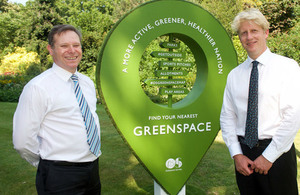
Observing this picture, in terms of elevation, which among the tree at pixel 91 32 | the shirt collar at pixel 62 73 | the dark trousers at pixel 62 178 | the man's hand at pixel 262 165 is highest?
the tree at pixel 91 32

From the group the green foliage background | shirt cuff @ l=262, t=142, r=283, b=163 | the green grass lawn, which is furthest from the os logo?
the green foliage background

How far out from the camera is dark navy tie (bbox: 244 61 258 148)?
214cm

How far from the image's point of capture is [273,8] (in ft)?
46.9

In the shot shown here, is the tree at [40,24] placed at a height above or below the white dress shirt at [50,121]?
above

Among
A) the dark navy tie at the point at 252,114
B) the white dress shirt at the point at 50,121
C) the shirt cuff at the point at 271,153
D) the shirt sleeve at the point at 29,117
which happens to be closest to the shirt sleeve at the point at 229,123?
the dark navy tie at the point at 252,114

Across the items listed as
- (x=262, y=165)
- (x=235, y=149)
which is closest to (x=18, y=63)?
(x=235, y=149)

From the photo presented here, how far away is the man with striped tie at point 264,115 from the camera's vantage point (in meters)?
2.03

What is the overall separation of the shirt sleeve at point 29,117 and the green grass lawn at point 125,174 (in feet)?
6.56

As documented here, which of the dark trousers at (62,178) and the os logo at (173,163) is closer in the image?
the dark trousers at (62,178)

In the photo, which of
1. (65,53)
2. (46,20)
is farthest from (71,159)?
(46,20)

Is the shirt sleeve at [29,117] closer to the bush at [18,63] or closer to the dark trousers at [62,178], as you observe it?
the dark trousers at [62,178]

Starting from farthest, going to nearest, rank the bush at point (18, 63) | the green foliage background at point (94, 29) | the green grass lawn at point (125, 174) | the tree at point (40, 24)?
the tree at point (40, 24) → the bush at point (18, 63) → the green foliage background at point (94, 29) → the green grass lawn at point (125, 174)

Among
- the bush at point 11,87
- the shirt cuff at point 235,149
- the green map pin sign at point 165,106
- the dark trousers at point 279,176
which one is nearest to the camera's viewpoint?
the dark trousers at point 279,176

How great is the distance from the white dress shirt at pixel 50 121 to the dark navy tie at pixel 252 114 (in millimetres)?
1216
